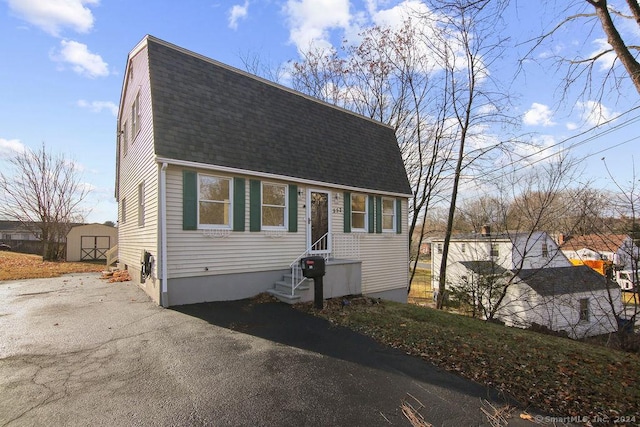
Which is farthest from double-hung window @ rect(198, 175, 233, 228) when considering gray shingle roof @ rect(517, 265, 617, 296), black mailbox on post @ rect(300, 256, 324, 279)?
gray shingle roof @ rect(517, 265, 617, 296)

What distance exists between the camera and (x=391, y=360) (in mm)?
4789

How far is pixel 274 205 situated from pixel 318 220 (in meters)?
1.84

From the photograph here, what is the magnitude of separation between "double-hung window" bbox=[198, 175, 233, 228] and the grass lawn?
3.37m

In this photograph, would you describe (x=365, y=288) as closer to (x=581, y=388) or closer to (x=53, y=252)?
(x=581, y=388)

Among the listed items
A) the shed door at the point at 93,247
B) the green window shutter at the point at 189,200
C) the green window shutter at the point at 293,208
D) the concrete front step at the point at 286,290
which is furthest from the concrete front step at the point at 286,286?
the shed door at the point at 93,247

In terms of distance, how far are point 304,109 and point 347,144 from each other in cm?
204

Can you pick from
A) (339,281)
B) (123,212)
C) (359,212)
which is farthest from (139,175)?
(359,212)

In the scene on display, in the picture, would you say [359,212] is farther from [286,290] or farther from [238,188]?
[238,188]

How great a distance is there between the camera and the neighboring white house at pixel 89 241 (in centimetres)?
2203

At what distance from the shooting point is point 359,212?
38.9 feet

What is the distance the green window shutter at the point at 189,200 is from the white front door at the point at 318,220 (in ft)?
11.5

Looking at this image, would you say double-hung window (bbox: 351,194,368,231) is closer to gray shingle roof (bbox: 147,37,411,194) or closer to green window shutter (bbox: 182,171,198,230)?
gray shingle roof (bbox: 147,37,411,194)

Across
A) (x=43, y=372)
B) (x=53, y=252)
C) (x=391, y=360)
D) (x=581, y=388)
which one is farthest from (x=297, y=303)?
(x=53, y=252)

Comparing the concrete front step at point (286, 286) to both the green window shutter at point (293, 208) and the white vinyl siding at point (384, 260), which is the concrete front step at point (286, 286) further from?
the white vinyl siding at point (384, 260)
